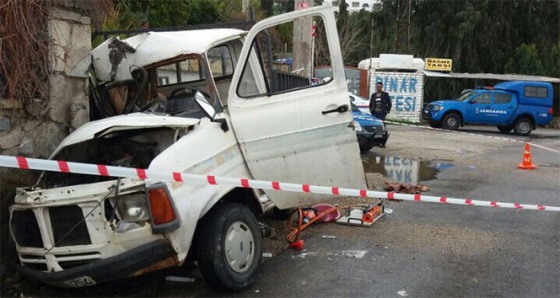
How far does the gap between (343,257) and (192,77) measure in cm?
240

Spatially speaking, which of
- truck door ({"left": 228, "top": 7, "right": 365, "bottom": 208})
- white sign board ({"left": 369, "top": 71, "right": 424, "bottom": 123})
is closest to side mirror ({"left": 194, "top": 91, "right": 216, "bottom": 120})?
truck door ({"left": 228, "top": 7, "right": 365, "bottom": 208})

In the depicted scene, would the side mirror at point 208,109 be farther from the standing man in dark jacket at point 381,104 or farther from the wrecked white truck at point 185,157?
the standing man in dark jacket at point 381,104

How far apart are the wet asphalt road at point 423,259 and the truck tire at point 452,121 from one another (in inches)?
536

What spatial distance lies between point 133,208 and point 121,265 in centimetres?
40

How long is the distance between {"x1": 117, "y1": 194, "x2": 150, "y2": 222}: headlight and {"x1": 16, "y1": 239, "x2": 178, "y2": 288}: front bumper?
0.69ft

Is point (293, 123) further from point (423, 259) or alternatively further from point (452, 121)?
point (452, 121)

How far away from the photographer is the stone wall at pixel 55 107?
4.80 m

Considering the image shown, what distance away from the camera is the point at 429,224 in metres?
6.86

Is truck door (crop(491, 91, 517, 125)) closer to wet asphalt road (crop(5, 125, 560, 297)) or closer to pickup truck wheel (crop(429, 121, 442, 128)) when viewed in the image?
pickup truck wheel (crop(429, 121, 442, 128))

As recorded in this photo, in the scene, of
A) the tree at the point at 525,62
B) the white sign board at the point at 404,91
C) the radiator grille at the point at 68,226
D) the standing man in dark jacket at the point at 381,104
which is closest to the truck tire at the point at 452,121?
the white sign board at the point at 404,91

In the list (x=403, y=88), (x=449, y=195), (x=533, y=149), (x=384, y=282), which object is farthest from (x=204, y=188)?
(x=403, y=88)

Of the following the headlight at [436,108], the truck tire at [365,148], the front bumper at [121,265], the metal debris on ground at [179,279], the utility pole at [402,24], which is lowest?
the truck tire at [365,148]

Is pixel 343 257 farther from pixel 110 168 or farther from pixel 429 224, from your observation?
pixel 110 168

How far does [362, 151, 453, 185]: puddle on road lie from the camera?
34.6 feet
